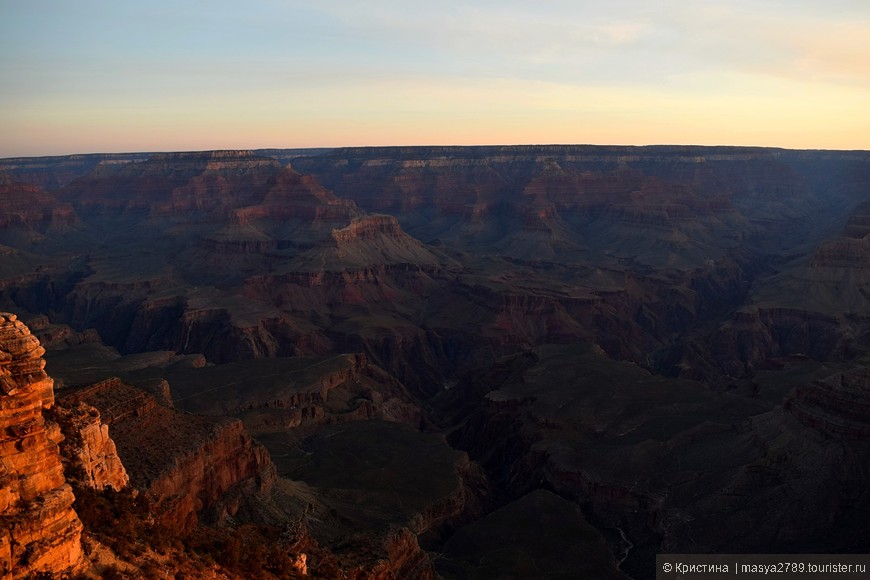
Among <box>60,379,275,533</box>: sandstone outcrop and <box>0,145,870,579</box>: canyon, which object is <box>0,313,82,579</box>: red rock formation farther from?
<box>60,379,275,533</box>: sandstone outcrop

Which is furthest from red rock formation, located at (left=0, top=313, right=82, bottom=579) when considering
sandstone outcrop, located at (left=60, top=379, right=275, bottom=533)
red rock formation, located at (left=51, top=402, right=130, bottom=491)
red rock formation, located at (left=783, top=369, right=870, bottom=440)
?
red rock formation, located at (left=783, top=369, right=870, bottom=440)

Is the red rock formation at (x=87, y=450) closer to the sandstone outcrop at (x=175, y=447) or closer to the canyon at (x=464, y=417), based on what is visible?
the canyon at (x=464, y=417)

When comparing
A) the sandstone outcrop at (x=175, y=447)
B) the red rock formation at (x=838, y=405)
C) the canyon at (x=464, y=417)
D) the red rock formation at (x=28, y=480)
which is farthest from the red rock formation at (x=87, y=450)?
the red rock formation at (x=838, y=405)

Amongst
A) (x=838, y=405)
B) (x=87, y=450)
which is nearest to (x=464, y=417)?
(x=838, y=405)

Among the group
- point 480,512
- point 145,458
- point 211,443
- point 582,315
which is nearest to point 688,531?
point 480,512

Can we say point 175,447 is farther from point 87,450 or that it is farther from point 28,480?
point 28,480

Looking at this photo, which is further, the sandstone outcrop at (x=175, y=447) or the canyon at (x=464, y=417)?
the canyon at (x=464, y=417)

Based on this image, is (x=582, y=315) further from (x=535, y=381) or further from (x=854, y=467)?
(x=854, y=467)

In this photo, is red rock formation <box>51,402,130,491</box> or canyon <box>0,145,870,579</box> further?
canyon <box>0,145,870,579</box>
